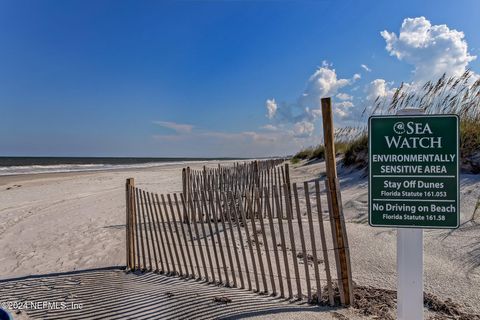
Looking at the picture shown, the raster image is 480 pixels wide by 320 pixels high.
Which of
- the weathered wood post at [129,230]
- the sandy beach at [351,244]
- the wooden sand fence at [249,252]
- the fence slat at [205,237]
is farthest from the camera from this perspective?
the weathered wood post at [129,230]

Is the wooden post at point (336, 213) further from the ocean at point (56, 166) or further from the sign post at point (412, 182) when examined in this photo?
the ocean at point (56, 166)

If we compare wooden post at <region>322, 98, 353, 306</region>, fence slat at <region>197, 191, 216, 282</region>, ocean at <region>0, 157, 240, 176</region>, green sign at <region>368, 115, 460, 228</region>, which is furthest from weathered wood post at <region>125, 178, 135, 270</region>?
ocean at <region>0, 157, 240, 176</region>

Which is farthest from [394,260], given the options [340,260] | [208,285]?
[208,285]

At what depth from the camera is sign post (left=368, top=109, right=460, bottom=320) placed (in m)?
2.39

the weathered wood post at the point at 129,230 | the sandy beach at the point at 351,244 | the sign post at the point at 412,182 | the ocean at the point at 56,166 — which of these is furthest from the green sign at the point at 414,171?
the ocean at the point at 56,166

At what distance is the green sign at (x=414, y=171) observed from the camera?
7.82ft

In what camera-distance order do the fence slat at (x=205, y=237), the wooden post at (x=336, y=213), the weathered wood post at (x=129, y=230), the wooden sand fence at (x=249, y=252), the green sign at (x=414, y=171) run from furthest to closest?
the weathered wood post at (x=129, y=230), the fence slat at (x=205, y=237), the wooden sand fence at (x=249, y=252), the wooden post at (x=336, y=213), the green sign at (x=414, y=171)

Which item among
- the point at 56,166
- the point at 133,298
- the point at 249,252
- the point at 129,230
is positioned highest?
the point at 56,166

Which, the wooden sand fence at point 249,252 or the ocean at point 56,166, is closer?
the wooden sand fence at point 249,252

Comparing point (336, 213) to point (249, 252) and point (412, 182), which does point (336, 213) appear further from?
point (249, 252)

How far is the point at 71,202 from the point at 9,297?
352 inches

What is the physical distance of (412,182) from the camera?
2.43 meters

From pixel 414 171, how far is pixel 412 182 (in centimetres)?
8

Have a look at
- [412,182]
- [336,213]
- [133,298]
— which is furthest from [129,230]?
[412,182]
